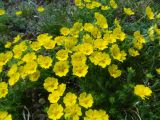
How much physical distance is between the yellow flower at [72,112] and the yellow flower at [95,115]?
0.07m

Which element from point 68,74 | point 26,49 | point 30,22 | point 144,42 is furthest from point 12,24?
point 144,42

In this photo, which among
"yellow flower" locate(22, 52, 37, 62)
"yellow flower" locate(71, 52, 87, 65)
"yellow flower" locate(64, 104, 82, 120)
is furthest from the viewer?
"yellow flower" locate(22, 52, 37, 62)

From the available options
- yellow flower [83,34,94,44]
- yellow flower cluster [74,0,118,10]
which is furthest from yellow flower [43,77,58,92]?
yellow flower cluster [74,0,118,10]

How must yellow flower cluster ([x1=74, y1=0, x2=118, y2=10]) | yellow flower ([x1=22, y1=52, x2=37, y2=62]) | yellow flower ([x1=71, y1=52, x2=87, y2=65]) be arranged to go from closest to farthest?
yellow flower ([x1=71, y1=52, x2=87, y2=65])
yellow flower ([x1=22, y1=52, x2=37, y2=62])
yellow flower cluster ([x1=74, y1=0, x2=118, y2=10])

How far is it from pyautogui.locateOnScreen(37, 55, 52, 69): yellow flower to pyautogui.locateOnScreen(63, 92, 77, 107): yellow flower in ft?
1.05

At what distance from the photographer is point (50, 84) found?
3045mm

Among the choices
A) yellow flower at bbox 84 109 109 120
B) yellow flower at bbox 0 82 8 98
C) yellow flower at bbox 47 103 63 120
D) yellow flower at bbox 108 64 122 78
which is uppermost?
yellow flower at bbox 108 64 122 78

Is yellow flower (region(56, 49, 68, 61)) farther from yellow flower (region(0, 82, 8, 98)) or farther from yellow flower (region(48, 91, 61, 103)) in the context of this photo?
yellow flower (region(0, 82, 8, 98))

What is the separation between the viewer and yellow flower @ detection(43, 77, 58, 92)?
3008mm

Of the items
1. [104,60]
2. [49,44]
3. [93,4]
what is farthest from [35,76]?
[93,4]

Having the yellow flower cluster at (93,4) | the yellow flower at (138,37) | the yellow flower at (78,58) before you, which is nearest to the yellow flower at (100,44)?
the yellow flower at (78,58)

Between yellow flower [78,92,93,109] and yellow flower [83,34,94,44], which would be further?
yellow flower [83,34,94,44]

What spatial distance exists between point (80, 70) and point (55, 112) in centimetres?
39

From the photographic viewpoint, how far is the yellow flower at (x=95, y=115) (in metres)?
2.85
